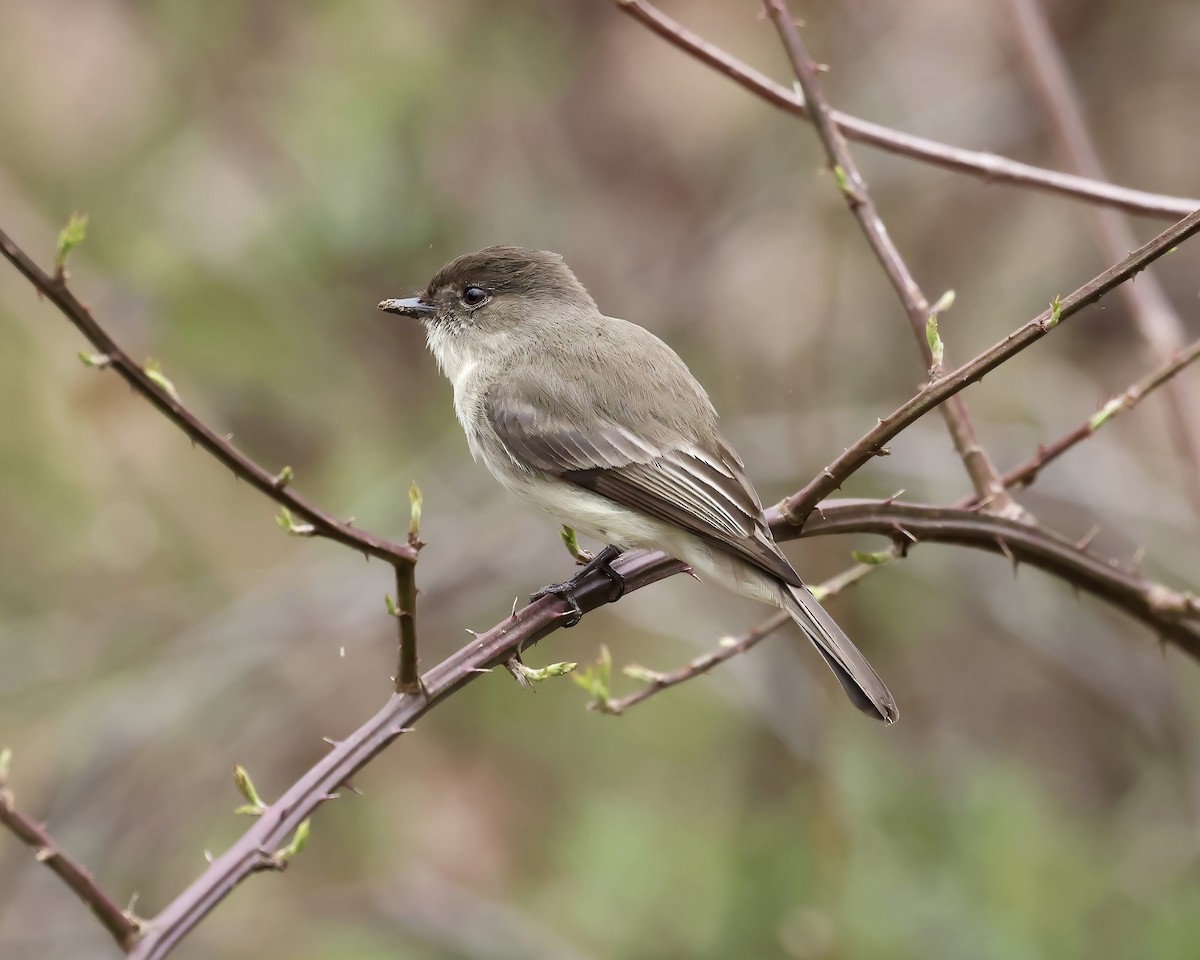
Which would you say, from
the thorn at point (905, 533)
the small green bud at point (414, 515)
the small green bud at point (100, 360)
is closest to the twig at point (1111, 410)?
the thorn at point (905, 533)

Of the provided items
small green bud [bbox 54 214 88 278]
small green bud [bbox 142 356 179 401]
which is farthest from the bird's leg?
small green bud [bbox 54 214 88 278]

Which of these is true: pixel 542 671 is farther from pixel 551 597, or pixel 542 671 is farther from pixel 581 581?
pixel 581 581

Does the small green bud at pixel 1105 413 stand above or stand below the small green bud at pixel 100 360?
below

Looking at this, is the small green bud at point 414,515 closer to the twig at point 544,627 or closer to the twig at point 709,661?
the twig at point 544,627

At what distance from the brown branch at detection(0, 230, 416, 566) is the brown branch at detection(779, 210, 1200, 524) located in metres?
0.73

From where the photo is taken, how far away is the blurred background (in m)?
5.01

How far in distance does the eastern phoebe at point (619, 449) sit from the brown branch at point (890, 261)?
439mm

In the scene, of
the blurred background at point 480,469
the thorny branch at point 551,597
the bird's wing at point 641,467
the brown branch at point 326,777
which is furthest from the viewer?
the blurred background at point 480,469

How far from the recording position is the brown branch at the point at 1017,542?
8.23 feet

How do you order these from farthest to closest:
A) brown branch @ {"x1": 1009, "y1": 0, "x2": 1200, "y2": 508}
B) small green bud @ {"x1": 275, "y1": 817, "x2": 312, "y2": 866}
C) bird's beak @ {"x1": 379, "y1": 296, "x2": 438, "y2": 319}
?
bird's beak @ {"x1": 379, "y1": 296, "x2": 438, "y2": 319} < brown branch @ {"x1": 1009, "y1": 0, "x2": 1200, "y2": 508} < small green bud @ {"x1": 275, "y1": 817, "x2": 312, "y2": 866}

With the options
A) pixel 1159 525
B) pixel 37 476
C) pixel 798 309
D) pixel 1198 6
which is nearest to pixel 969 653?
pixel 1159 525

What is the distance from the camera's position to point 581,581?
10.5 feet

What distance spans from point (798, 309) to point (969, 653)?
194cm

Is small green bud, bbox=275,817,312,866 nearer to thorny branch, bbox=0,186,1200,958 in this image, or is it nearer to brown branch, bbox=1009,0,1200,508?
thorny branch, bbox=0,186,1200,958
